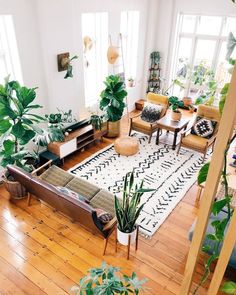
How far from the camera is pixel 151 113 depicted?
22.3ft

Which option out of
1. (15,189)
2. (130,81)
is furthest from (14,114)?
(130,81)

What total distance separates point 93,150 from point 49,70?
2.12 m

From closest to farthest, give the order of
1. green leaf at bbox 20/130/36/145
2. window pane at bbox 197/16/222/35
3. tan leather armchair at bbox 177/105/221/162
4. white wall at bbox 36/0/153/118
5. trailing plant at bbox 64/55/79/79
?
green leaf at bbox 20/130/36/145, white wall at bbox 36/0/153/118, trailing plant at bbox 64/55/79/79, tan leather armchair at bbox 177/105/221/162, window pane at bbox 197/16/222/35

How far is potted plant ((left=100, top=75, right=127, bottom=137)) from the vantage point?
6102 mm

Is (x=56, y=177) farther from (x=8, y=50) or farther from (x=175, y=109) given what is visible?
(x=175, y=109)

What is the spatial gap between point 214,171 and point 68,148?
4.76 meters

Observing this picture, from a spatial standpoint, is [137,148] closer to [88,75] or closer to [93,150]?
[93,150]

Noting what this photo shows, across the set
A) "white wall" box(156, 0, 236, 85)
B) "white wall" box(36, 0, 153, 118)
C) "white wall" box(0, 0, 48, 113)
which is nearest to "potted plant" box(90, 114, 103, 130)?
"white wall" box(36, 0, 153, 118)

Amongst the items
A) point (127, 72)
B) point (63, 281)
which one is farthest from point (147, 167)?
point (127, 72)

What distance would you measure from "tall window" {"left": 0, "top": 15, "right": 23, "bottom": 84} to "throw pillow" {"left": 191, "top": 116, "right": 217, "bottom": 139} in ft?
12.9

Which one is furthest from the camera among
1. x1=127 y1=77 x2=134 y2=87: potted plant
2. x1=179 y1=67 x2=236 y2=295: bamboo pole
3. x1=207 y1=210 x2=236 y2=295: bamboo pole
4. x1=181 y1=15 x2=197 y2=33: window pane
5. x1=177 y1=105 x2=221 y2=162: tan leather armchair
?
x1=127 y1=77 x2=134 y2=87: potted plant

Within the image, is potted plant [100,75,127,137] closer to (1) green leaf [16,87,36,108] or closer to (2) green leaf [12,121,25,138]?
(1) green leaf [16,87,36,108]

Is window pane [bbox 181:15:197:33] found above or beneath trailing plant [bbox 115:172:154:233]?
above

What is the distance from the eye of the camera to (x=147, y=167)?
575 cm
